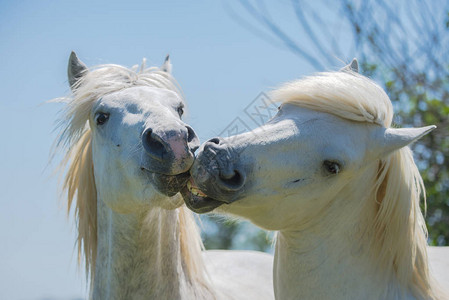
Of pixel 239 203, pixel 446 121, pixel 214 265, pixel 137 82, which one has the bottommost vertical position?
pixel 214 265

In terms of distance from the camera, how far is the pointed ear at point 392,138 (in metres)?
2.71

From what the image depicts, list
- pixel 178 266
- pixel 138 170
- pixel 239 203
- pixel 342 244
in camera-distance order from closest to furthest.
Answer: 1. pixel 239 203
2. pixel 342 244
3. pixel 138 170
4. pixel 178 266

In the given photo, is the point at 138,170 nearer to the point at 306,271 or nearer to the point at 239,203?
the point at 239,203

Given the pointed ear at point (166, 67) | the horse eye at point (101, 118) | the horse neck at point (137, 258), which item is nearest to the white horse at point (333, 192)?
the horse neck at point (137, 258)

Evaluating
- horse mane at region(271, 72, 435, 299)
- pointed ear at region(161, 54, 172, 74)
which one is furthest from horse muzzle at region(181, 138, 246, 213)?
pointed ear at region(161, 54, 172, 74)

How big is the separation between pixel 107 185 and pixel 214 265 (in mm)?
2074

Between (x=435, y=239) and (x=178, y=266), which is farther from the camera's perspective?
(x=435, y=239)

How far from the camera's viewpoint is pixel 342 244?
2898mm

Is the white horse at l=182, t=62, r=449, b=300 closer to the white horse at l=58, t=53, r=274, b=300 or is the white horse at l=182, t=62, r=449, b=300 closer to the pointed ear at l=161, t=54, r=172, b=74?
the white horse at l=58, t=53, r=274, b=300

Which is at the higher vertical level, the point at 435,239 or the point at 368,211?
the point at 368,211

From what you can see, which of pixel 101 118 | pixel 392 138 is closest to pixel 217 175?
pixel 392 138

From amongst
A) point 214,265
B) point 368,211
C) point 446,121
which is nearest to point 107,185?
point 368,211

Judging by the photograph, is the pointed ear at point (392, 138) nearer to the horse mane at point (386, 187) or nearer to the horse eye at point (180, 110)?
the horse mane at point (386, 187)

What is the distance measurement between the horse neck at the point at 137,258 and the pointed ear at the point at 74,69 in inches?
38.9
